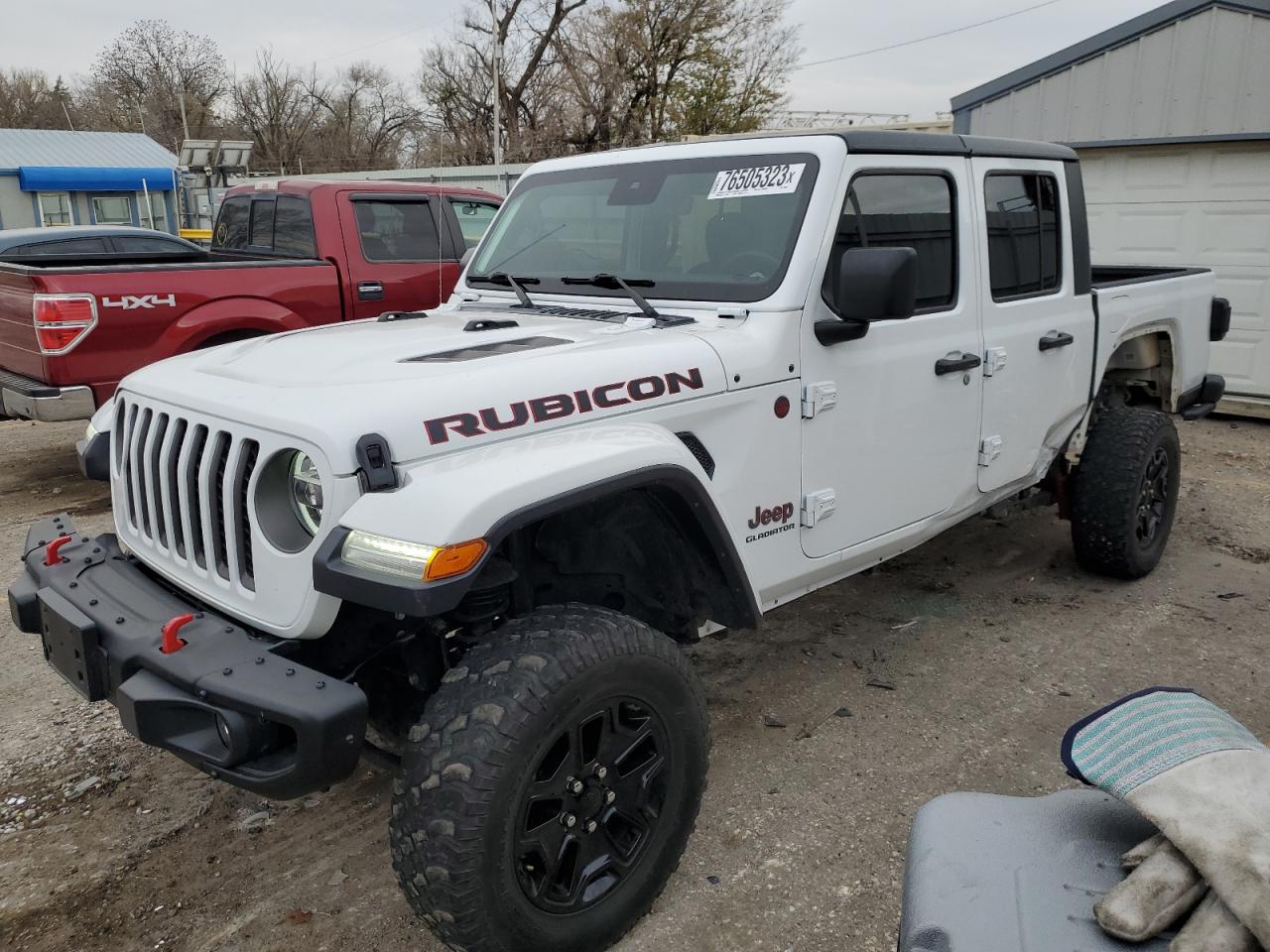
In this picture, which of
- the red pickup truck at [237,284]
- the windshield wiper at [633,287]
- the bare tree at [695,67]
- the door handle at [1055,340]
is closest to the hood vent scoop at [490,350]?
the windshield wiper at [633,287]

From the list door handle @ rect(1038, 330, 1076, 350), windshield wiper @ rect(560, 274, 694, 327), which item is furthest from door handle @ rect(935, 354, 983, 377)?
windshield wiper @ rect(560, 274, 694, 327)

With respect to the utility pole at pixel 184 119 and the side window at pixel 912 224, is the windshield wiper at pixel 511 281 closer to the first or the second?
the side window at pixel 912 224

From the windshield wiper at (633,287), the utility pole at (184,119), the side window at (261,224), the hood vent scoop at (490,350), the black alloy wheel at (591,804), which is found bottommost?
the black alloy wheel at (591,804)

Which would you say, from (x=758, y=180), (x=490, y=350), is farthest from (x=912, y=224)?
(x=490, y=350)

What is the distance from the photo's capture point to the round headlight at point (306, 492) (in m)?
2.31

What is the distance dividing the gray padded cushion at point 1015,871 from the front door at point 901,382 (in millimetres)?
1471

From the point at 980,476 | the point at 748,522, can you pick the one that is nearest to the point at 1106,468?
the point at 980,476

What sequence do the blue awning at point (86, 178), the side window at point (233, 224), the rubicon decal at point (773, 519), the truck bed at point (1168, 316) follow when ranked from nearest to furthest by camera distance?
the rubicon decal at point (773, 519), the truck bed at point (1168, 316), the side window at point (233, 224), the blue awning at point (86, 178)

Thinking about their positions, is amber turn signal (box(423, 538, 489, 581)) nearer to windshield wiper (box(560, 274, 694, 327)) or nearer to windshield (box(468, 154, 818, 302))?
windshield wiper (box(560, 274, 694, 327))

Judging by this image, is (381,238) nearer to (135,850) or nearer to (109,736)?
(109,736)

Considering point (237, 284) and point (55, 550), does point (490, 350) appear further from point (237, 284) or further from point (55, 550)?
point (237, 284)

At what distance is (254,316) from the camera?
21.6 ft

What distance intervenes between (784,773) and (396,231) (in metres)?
5.58

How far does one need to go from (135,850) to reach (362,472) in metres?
1.59
